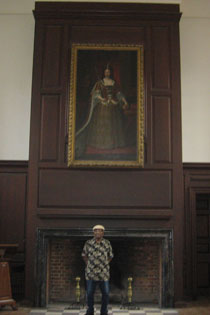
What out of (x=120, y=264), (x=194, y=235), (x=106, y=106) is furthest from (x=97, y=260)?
(x=106, y=106)

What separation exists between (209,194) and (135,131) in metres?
2.07

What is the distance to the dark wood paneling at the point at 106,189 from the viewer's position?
7559 mm

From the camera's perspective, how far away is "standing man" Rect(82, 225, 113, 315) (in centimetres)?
638

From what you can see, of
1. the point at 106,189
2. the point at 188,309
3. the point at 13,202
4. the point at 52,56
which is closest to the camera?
the point at 188,309

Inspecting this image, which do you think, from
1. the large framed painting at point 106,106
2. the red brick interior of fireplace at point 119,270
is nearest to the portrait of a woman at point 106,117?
the large framed painting at point 106,106

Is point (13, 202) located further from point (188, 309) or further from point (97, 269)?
point (188, 309)

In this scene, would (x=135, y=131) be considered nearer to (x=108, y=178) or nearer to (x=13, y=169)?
(x=108, y=178)

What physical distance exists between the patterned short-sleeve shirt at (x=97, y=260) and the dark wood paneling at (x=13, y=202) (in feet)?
6.16

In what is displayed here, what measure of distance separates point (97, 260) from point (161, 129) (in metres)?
2.60

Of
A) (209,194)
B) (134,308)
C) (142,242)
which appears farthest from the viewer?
(209,194)

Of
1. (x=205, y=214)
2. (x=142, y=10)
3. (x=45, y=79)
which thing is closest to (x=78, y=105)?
(x=45, y=79)

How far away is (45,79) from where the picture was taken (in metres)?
7.88

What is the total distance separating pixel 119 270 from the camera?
8.02m

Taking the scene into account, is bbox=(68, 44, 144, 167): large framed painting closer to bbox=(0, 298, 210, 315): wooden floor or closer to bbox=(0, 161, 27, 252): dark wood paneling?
bbox=(0, 161, 27, 252): dark wood paneling
